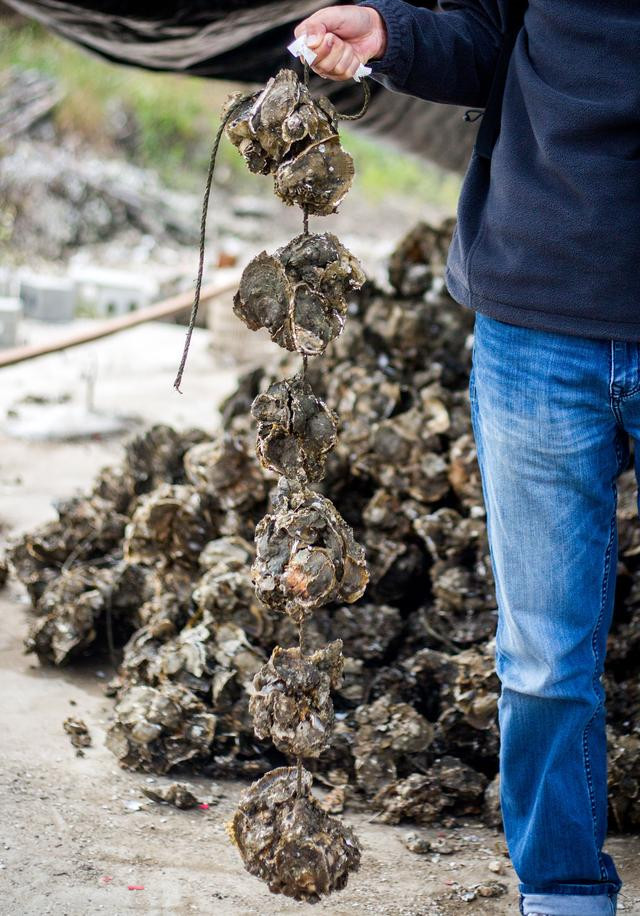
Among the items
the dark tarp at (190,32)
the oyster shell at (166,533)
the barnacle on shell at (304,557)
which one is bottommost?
the oyster shell at (166,533)

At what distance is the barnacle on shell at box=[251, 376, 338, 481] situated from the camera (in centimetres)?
154

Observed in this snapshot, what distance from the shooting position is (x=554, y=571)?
1.69 metres

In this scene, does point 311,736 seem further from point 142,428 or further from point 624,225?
point 142,428

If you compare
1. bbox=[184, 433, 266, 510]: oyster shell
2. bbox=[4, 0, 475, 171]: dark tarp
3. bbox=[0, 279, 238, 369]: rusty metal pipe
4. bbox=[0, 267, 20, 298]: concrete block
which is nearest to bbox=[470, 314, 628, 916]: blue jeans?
bbox=[184, 433, 266, 510]: oyster shell

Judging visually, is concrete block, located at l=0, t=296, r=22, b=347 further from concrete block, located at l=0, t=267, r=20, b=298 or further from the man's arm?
the man's arm

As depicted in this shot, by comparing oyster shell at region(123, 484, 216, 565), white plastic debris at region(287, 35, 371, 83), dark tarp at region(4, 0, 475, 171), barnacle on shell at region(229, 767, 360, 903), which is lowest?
oyster shell at region(123, 484, 216, 565)

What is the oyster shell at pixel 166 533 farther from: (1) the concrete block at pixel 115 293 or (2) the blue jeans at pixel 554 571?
(1) the concrete block at pixel 115 293

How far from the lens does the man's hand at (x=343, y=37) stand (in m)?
1.47

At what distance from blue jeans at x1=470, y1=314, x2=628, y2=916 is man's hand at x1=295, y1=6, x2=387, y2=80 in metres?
0.44

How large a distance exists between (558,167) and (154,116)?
1433 cm

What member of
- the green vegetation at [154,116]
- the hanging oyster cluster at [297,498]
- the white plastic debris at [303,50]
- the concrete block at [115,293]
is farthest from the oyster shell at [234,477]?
the green vegetation at [154,116]

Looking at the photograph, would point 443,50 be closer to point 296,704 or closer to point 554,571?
point 554,571

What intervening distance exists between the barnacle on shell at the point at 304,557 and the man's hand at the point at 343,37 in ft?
1.95

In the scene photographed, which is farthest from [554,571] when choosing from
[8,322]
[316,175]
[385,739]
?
[8,322]
